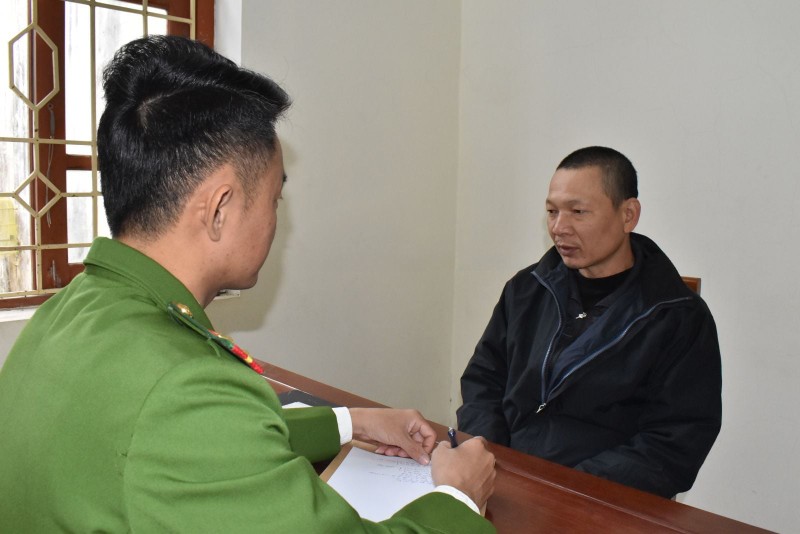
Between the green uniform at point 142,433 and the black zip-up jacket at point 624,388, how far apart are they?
952 millimetres

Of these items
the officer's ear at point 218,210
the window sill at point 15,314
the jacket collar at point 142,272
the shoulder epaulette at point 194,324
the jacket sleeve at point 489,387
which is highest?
the officer's ear at point 218,210

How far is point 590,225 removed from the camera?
1942mm

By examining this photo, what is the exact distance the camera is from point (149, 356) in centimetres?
80

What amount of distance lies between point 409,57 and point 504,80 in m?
0.44

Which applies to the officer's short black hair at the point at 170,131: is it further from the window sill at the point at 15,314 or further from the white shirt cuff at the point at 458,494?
the window sill at the point at 15,314

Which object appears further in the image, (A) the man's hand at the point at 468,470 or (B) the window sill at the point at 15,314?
(B) the window sill at the point at 15,314

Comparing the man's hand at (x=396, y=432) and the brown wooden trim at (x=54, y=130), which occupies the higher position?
the brown wooden trim at (x=54, y=130)

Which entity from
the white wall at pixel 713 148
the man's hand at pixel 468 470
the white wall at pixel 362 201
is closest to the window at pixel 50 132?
the white wall at pixel 362 201

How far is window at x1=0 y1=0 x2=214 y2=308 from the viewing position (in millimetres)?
2295

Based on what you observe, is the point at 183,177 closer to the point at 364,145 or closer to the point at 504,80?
the point at 364,145

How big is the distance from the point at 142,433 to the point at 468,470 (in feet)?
1.94

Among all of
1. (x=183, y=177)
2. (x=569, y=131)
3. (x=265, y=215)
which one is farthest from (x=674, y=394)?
(x=569, y=131)

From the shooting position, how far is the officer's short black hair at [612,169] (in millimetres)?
1976

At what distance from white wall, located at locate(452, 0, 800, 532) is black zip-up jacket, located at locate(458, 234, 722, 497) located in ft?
2.40
